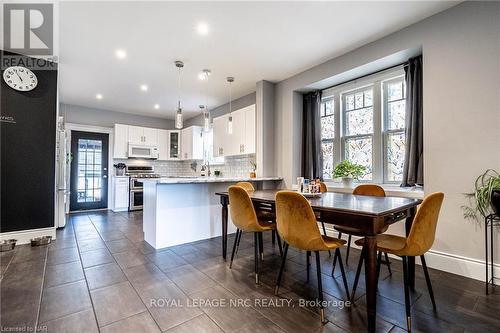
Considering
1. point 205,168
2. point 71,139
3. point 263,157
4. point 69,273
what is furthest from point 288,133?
point 71,139

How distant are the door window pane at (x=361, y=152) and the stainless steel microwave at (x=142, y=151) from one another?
5.18 meters

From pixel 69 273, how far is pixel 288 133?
3.58m

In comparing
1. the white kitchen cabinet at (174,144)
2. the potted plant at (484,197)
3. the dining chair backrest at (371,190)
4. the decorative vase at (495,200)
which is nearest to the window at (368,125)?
the dining chair backrest at (371,190)

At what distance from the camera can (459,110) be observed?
7.88 ft

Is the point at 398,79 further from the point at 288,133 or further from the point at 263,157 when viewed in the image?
the point at 263,157

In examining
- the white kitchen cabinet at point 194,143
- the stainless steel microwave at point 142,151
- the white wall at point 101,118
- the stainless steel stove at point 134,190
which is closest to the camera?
the white wall at point 101,118

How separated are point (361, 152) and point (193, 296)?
121 inches

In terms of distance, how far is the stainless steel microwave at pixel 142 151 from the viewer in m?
6.31

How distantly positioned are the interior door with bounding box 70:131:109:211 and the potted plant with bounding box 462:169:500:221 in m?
7.22

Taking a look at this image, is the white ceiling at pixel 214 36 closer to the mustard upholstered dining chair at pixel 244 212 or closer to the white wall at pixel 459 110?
the white wall at pixel 459 110

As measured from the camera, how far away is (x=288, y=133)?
4.29 meters

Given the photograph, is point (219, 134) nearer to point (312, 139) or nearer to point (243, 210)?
point (312, 139)

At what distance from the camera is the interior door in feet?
19.3

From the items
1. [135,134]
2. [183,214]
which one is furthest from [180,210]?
[135,134]
